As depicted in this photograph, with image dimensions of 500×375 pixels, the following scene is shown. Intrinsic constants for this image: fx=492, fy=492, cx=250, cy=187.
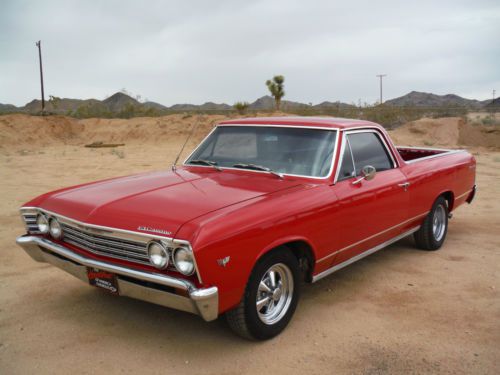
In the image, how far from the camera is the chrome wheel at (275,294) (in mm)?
3559

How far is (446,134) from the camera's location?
834 inches

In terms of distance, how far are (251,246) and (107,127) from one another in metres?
26.2

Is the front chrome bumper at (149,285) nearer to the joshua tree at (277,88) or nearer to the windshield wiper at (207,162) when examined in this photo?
the windshield wiper at (207,162)

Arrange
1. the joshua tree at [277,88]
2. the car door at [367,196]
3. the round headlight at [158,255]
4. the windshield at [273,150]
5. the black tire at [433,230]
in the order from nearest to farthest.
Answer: the round headlight at [158,255], the car door at [367,196], the windshield at [273,150], the black tire at [433,230], the joshua tree at [277,88]

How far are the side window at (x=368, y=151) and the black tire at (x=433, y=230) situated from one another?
104 centimetres

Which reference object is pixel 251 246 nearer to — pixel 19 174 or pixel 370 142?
pixel 370 142

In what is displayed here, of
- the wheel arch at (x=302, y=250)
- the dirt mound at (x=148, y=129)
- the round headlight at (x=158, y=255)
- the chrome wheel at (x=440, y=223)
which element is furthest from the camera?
the dirt mound at (x=148, y=129)

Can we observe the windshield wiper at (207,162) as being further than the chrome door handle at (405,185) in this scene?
No

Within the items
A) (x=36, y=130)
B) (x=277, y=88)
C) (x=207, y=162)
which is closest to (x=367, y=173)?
(x=207, y=162)

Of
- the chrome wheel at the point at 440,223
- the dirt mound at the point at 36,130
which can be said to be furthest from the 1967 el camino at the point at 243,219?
the dirt mound at the point at 36,130

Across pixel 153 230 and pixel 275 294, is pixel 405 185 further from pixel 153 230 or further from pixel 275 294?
pixel 153 230

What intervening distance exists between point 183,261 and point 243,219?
1.62ft

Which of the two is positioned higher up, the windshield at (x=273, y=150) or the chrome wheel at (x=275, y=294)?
the windshield at (x=273, y=150)

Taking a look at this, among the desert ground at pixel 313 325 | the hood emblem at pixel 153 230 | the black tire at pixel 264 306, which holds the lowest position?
the desert ground at pixel 313 325
